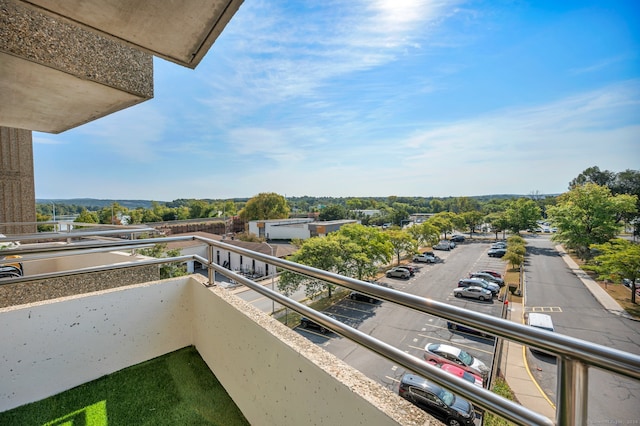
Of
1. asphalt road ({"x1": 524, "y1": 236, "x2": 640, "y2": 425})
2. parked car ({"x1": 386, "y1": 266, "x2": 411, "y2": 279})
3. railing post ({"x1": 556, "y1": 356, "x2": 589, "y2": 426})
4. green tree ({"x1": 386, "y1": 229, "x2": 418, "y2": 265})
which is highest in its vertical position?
railing post ({"x1": 556, "y1": 356, "x2": 589, "y2": 426})

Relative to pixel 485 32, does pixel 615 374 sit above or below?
below

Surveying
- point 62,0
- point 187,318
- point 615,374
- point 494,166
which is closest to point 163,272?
point 187,318

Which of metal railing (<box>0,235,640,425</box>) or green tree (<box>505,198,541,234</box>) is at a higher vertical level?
metal railing (<box>0,235,640,425</box>)

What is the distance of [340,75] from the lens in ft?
48.1

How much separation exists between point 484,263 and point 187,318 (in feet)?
80.7

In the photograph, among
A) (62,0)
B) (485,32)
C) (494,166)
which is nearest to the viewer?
(62,0)

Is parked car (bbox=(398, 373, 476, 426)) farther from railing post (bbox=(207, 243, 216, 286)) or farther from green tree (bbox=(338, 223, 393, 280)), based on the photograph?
green tree (bbox=(338, 223, 393, 280))

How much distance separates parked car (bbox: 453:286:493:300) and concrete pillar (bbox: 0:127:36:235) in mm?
16029

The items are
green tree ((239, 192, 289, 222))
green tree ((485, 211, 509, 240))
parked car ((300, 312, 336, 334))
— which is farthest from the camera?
green tree ((239, 192, 289, 222))

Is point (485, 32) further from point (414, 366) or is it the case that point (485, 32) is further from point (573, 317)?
point (414, 366)

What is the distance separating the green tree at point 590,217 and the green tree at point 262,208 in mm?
33221

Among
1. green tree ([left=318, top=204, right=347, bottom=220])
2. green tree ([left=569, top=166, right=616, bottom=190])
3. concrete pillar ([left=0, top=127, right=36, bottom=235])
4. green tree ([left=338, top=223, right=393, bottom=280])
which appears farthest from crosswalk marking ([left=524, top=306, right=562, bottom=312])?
green tree ([left=318, top=204, right=347, bottom=220])

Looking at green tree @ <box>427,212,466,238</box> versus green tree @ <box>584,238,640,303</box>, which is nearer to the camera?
green tree @ <box>584,238,640,303</box>

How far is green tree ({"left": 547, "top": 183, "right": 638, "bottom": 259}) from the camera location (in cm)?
1856
